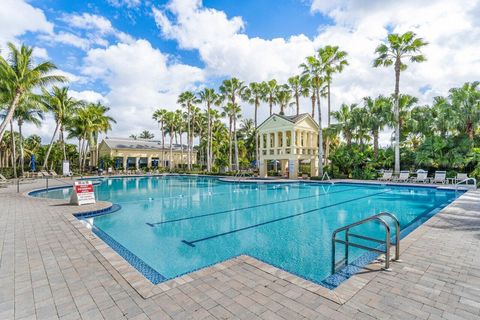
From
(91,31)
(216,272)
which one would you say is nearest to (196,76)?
(91,31)

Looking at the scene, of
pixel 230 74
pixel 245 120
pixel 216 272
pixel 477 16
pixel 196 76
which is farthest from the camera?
pixel 245 120

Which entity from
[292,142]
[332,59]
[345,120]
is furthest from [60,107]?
[345,120]

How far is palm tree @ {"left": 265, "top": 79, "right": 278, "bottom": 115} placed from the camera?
3210cm

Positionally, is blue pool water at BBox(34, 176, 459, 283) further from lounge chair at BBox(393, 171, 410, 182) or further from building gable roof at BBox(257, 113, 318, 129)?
building gable roof at BBox(257, 113, 318, 129)

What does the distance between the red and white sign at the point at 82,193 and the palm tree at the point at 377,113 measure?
23.5m

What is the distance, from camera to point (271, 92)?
3262 cm

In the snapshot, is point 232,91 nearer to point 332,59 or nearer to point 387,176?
point 332,59

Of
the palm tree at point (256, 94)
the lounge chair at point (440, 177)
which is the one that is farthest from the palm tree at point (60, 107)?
the lounge chair at point (440, 177)

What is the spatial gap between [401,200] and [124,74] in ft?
66.8

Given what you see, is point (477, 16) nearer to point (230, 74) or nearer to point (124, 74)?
point (124, 74)

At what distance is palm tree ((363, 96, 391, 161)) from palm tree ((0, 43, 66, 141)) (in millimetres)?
27214

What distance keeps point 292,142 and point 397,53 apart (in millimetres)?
12377

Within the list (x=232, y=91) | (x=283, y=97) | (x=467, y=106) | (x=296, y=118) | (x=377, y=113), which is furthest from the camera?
(x=283, y=97)

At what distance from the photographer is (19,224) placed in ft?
24.0
